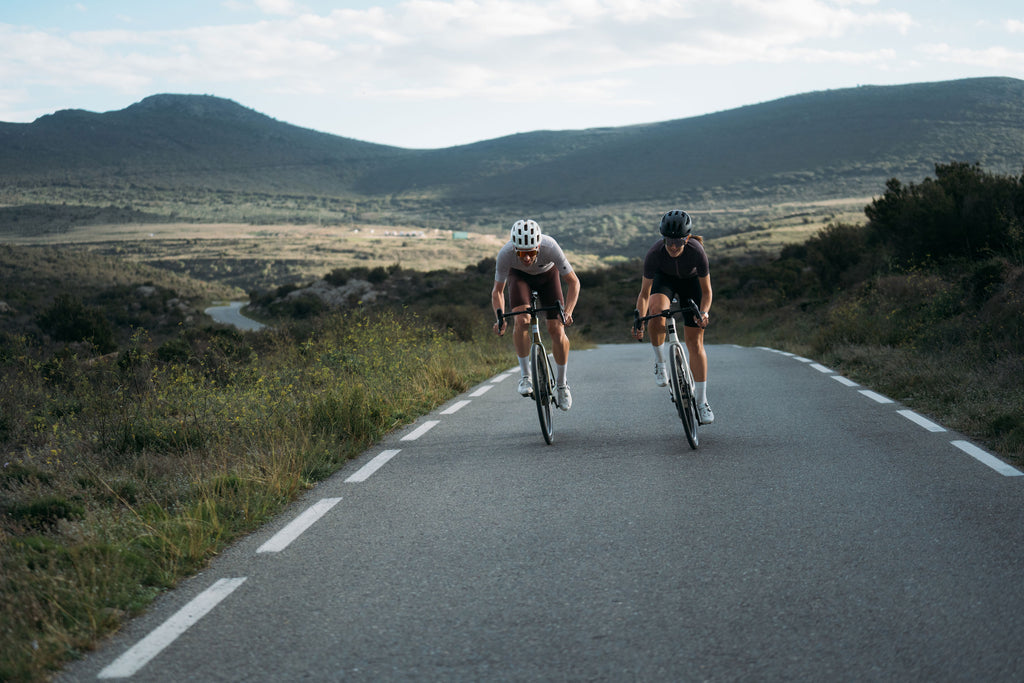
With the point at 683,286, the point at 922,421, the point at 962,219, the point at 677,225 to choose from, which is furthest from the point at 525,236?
the point at 962,219

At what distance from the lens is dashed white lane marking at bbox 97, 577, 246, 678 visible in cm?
360

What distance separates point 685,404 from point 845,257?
95.9 feet

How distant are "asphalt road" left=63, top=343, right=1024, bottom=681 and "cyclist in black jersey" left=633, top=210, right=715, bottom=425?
0.67 metres

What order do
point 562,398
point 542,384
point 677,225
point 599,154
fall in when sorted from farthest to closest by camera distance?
1. point 599,154
2. point 562,398
3. point 542,384
4. point 677,225

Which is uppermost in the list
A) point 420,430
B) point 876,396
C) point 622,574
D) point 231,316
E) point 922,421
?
point 622,574

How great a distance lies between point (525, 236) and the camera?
802 centimetres

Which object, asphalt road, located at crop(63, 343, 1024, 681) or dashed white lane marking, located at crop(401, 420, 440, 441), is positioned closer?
asphalt road, located at crop(63, 343, 1024, 681)

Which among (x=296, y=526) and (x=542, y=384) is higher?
(x=542, y=384)

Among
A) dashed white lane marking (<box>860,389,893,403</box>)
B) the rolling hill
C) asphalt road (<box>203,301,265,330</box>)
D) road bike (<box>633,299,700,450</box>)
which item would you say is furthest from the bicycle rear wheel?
the rolling hill

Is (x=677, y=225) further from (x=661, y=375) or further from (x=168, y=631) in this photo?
(x=168, y=631)

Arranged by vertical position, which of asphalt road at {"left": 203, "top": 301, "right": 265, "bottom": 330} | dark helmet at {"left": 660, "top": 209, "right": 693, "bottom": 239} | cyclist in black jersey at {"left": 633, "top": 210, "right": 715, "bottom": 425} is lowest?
asphalt road at {"left": 203, "top": 301, "right": 265, "bottom": 330}

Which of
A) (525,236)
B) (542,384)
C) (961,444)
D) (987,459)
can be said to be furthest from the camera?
(542,384)

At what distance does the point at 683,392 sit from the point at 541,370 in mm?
1345

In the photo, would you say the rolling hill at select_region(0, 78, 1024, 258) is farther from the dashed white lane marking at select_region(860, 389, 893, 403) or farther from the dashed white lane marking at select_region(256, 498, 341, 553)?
the dashed white lane marking at select_region(256, 498, 341, 553)
